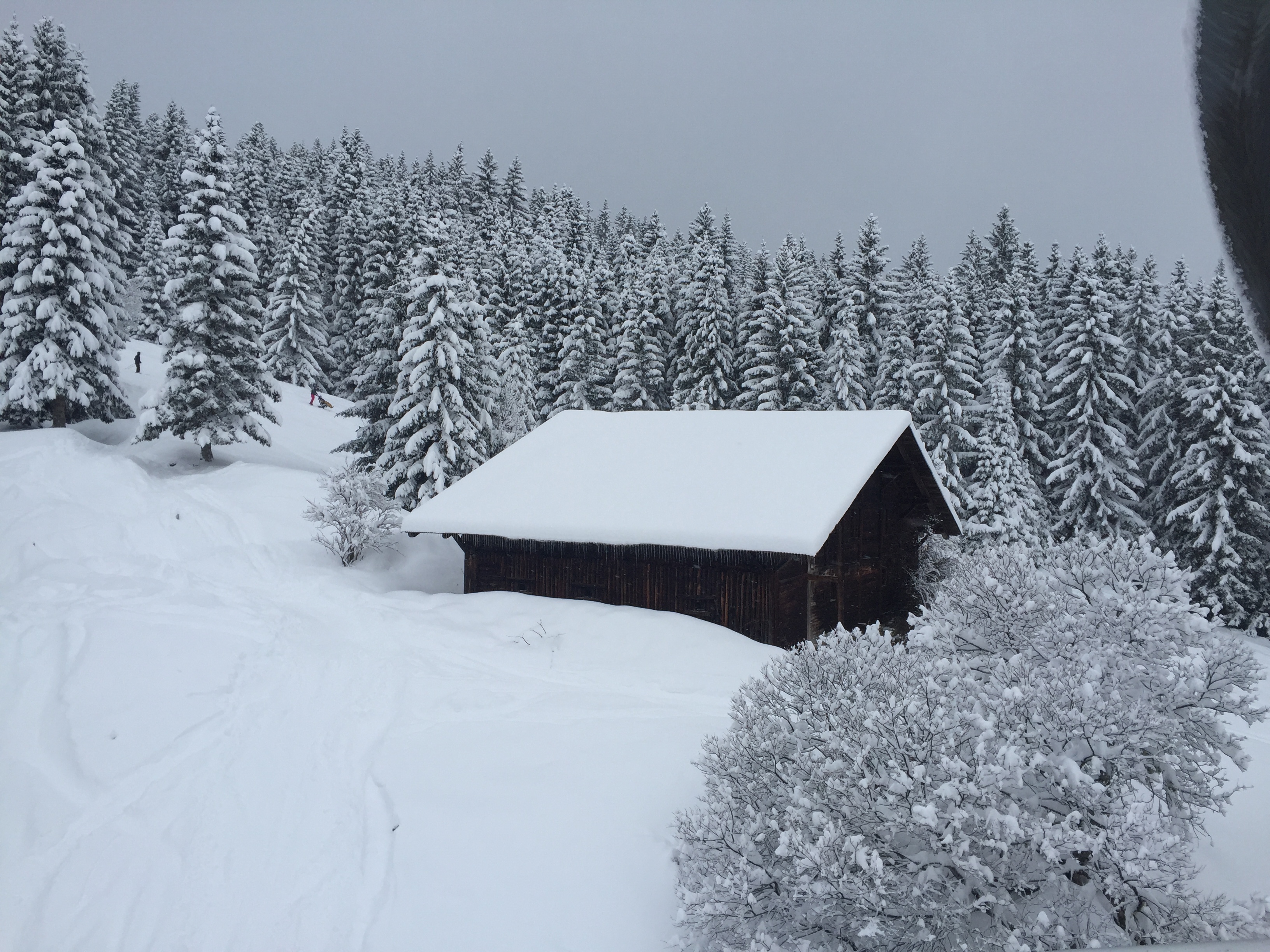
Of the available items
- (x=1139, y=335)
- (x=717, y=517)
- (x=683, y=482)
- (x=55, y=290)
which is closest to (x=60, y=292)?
(x=55, y=290)

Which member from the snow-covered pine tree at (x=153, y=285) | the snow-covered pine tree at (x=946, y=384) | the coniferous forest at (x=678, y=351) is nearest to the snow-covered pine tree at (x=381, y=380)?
the coniferous forest at (x=678, y=351)

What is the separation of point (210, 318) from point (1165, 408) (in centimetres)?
3814

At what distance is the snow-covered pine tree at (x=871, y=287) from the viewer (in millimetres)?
42031

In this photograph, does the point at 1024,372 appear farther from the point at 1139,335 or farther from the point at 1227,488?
the point at 1227,488

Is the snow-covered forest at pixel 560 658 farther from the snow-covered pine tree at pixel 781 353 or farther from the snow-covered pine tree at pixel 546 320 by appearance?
the snow-covered pine tree at pixel 546 320

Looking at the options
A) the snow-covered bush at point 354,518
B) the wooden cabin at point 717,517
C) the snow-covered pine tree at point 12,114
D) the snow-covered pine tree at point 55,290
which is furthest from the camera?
the snow-covered pine tree at point 12,114

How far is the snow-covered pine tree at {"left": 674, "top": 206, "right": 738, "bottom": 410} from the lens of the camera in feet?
132

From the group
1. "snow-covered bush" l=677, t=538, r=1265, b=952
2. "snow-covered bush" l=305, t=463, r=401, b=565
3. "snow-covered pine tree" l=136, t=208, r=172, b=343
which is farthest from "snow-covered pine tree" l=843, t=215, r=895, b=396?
"snow-covered pine tree" l=136, t=208, r=172, b=343

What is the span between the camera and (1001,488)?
2952 cm

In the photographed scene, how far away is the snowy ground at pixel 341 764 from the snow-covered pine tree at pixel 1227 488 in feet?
59.3

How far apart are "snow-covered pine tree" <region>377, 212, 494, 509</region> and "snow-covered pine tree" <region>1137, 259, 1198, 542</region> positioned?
26696mm

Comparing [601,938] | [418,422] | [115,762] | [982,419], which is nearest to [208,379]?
[418,422]

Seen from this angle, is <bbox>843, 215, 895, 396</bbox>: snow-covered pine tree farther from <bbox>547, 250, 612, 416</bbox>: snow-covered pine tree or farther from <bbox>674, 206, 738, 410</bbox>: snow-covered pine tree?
<bbox>547, 250, 612, 416</bbox>: snow-covered pine tree

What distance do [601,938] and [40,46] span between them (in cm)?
4256
